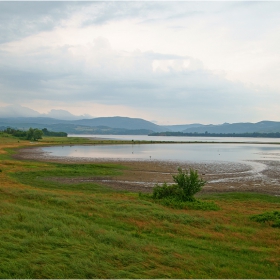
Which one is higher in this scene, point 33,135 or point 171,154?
point 33,135

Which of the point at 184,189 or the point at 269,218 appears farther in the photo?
the point at 184,189

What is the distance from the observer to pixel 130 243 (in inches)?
415

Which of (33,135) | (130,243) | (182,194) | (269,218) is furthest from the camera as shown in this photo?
(33,135)

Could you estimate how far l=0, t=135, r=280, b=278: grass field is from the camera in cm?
850

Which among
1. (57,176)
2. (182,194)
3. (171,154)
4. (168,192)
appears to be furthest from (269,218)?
(171,154)

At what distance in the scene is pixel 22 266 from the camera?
8461mm

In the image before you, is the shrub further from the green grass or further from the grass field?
the green grass

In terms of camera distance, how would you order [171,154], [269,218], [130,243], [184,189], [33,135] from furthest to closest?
[33,135]
[171,154]
[184,189]
[269,218]
[130,243]

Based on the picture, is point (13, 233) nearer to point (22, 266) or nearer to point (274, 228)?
point (22, 266)

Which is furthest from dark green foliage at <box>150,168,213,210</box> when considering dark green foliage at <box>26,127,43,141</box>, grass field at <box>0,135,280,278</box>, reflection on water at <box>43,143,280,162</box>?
dark green foliage at <box>26,127,43,141</box>

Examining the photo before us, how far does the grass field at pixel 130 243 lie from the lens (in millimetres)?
8500

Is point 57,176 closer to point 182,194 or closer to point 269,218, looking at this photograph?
point 182,194

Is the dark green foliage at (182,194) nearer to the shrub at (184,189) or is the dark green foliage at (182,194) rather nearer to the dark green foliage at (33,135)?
the shrub at (184,189)

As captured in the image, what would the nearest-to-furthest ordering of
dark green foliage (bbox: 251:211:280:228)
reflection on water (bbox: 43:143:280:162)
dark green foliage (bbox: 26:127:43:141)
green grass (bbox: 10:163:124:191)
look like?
1. dark green foliage (bbox: 251:211:280:228)
2. green grass (bbox: 10:163:124:191)
3. reflection on water (bbox: 43:143:280:162)
4. dark green foliage (bbox: 26:127:43:141)
